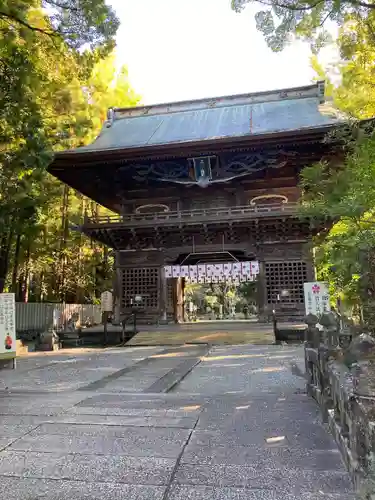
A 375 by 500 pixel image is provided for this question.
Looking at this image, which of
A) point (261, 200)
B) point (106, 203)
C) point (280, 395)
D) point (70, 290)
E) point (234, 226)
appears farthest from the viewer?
point (70, 290)

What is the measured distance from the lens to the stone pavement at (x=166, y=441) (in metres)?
2.47

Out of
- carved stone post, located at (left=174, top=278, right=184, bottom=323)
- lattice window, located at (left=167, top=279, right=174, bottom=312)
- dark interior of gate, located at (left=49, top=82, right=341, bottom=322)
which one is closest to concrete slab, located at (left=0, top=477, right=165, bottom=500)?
dark interior of gate, located at (left=49, top=82, right=341, bottom=322)

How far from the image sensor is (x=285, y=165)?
48.1 ft

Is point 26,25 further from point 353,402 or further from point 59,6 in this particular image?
point 353,402

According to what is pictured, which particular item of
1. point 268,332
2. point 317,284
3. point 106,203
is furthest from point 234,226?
point 106,203

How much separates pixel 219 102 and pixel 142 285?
9685 millimetres

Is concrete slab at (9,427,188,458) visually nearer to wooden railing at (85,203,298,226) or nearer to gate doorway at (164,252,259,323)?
wooden railing at (85,203,298,226)

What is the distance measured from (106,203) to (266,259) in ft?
25.7

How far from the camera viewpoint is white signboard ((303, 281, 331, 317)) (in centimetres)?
1006

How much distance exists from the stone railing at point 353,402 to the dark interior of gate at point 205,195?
1031 centimetres

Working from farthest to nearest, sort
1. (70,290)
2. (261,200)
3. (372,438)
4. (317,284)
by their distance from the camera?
(70,290), (261,200), (317,284), (372,438)

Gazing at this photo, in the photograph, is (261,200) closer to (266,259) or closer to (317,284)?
(266,259)

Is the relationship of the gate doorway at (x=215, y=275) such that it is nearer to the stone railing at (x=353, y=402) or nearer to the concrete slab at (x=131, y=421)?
the stone railing at (x=353, y=402)

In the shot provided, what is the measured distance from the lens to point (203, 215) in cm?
1452
